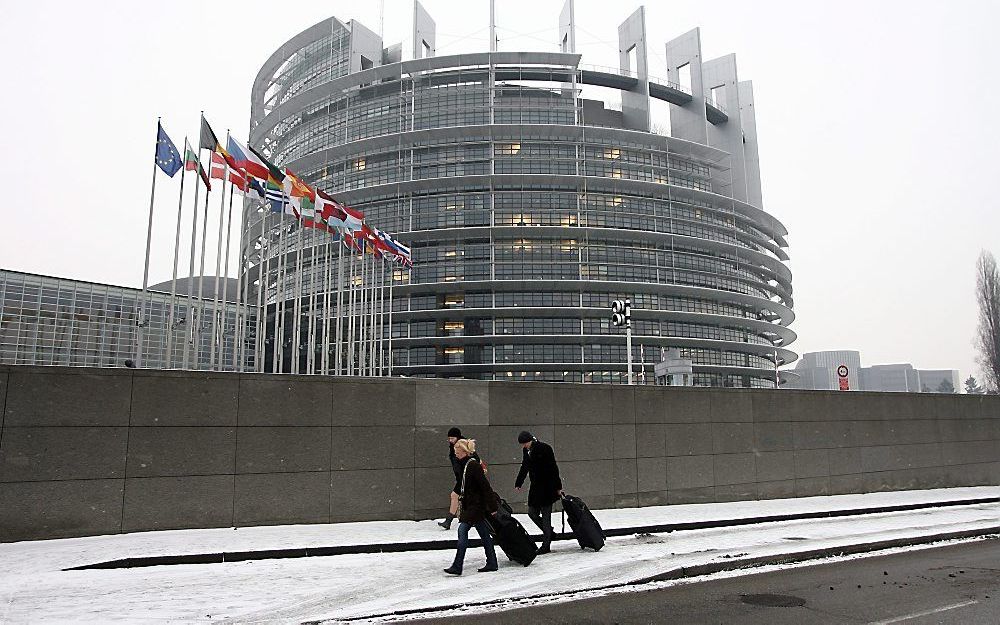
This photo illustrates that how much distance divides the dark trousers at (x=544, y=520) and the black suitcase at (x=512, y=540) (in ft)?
2.67

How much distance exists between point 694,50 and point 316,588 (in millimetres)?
76525

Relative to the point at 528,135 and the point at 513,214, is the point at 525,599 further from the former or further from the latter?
the point at 528,135

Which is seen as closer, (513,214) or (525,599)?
(525,599)

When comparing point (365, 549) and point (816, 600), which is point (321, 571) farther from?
point (816, 600)

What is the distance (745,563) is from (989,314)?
7434 centimetres

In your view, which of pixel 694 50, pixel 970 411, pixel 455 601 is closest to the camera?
pixel 455 601

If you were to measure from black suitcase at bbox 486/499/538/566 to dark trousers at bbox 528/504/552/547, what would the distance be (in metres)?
0.81

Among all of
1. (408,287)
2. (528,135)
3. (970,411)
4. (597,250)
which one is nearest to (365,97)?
(528,135)

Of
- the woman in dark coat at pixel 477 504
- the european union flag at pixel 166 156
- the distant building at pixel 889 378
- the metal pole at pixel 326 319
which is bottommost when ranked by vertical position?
the woman in dark coat at pixel 477 504

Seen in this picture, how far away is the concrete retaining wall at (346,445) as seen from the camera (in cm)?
969

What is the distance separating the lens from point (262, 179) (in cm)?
1944

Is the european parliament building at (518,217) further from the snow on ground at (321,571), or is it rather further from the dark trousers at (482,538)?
the dark trousers at (482,538)

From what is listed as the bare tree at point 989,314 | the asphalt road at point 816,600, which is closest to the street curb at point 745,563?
the asphalt road at point 816,600

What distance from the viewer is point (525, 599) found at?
278 inches
